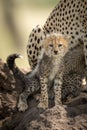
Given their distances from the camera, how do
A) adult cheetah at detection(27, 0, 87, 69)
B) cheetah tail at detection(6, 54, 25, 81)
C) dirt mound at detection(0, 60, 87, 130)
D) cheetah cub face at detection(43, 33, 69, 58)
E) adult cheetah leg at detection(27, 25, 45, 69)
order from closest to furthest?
dirt mound at detection(0, 60, 87, 130), cheetah cub face at detection(43, 33, 69, 58), cheetah tail at detection(6, 54, 25, 81), adult cheetah at detection(27, 0, 87, 69), adult cheetah leg at detection(27, 25, 45, 69)

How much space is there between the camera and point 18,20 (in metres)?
10.9

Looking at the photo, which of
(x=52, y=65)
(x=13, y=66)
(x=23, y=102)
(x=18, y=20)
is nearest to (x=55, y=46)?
(x=52, y=65)

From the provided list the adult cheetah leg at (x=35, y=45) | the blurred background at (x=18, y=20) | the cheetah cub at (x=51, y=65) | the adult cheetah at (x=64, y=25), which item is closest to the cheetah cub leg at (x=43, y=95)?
the cheetah cub at (x=51, y=65)

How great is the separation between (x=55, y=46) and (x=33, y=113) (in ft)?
1.89

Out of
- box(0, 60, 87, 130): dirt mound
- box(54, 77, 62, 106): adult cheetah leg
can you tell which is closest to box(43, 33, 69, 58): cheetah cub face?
box(54, 77, 62, 106): adult cheetah leg

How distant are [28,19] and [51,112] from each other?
19.3 ft

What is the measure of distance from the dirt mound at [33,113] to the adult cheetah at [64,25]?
622mm

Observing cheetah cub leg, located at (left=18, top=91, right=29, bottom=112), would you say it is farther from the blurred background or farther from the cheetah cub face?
the blurred background

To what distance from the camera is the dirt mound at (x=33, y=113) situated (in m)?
5.02

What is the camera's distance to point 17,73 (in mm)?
5613

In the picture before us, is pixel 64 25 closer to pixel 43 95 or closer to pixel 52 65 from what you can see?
pixel 52 65

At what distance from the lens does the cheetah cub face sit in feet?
17.1

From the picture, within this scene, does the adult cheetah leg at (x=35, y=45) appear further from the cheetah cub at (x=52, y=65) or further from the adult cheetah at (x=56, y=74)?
the cheetah cub at (x=52, y=65)

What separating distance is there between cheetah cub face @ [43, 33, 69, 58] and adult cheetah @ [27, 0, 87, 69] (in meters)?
0.70
